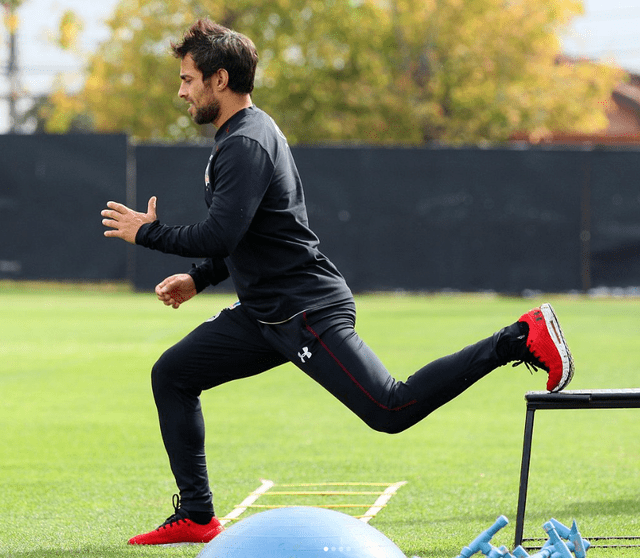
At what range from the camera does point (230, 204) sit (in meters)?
4.76

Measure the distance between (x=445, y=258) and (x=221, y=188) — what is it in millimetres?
17754

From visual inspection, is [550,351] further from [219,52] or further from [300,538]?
[219,52]

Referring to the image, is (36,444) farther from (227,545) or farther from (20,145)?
(20,145)

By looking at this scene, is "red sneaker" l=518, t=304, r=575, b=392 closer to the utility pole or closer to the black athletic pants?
the black athletic pants

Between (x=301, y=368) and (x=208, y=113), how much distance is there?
1202mm

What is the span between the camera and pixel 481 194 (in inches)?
879

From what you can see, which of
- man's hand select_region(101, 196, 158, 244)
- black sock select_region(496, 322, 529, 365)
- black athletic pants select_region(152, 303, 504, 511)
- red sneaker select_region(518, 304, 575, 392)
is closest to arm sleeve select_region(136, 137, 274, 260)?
man's hand select_region(101, 196, 158, 244)

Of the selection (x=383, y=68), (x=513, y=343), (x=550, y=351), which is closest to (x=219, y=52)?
(x=513, y=343)

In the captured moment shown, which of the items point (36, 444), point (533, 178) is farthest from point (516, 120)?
point (36, 444)

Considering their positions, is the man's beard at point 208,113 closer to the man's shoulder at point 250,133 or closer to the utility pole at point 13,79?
the man's shoulder at point 250,133

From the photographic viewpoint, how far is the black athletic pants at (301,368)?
4.82 m

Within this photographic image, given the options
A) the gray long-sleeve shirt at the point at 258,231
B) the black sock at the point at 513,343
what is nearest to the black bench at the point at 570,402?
the black sock at the point at 513,343

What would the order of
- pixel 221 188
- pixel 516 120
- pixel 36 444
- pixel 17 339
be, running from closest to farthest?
pixel 221 188, pixel 36 444, pixel 17 339, pixel 516 120

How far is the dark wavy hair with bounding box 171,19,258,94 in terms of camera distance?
497cm
